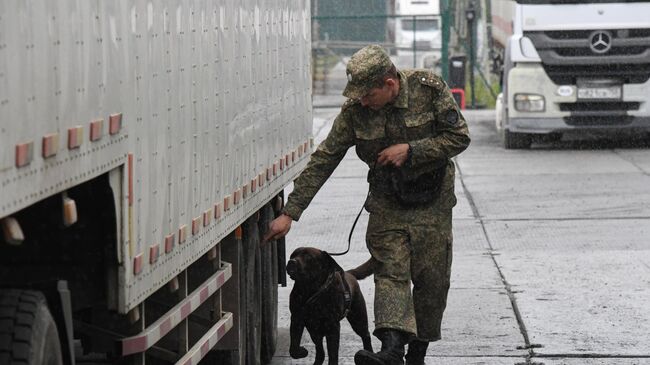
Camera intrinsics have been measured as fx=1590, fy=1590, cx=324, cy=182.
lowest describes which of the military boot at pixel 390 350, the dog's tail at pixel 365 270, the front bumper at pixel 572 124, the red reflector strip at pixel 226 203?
the front bumper at pixel 572 124

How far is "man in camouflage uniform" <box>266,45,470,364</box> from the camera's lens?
26.1ft

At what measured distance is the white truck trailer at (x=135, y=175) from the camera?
4.16m

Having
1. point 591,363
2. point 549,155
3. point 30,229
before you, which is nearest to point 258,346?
point 591,363

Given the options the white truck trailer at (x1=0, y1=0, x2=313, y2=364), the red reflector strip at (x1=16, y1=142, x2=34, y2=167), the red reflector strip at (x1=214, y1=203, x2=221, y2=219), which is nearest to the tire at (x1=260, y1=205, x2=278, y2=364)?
the white truck trailer at (x1=0, y1=0, x2=313, y2=364)

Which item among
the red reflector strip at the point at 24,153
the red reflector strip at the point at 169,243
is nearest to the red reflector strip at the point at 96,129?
the red reflector strip at the point at 24,153

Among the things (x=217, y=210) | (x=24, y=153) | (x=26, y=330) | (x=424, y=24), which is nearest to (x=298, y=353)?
(x=217, y=210)

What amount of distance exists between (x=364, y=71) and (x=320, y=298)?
1.41 metres

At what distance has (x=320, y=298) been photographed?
27.8 ft

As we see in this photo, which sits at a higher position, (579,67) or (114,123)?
(114,123)

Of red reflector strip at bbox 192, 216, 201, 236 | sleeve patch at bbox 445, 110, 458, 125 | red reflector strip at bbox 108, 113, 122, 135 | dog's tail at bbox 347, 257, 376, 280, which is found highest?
red reflector strip at bbox 108, 113, 122, 135

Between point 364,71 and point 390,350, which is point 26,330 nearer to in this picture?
point 364,71

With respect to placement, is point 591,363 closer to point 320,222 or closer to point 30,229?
point 30,229

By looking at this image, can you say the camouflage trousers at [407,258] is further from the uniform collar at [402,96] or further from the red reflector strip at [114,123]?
the red reflector strip at [114,123]

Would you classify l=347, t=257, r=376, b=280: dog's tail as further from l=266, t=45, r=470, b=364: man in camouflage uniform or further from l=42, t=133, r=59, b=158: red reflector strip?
l=42, t=133, r=59, b=158: red reflector strip
